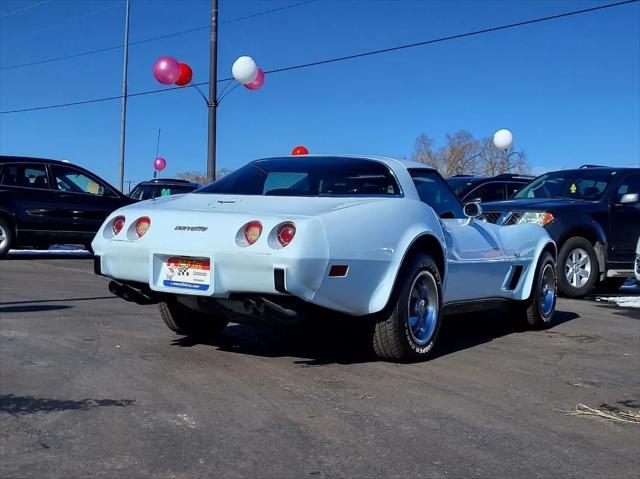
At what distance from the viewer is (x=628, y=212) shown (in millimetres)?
10125

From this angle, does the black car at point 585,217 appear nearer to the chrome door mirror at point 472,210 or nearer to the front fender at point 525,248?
the front fender at point 525,248

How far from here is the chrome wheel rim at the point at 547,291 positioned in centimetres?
686

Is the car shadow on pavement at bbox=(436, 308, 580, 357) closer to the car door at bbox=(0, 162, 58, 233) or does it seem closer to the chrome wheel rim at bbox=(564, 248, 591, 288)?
the chrome wheel rim at bbox=(564, 248, 591, 288)

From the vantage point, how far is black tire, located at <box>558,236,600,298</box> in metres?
9.48


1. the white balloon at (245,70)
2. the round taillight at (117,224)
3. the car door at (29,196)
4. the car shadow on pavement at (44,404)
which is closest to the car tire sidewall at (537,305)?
the round taillight at (117,224)

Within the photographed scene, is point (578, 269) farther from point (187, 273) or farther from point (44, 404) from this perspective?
point (44, 404)

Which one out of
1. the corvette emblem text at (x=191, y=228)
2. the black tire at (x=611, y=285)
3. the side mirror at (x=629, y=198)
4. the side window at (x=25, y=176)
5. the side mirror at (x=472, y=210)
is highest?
the side window at (x=25, y=176)

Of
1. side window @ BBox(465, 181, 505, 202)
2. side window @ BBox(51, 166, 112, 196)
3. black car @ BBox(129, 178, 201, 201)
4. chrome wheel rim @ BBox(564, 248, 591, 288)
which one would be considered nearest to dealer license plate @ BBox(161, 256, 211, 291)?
chrome wheel rim @ BBox(564, 248, 591, 288)

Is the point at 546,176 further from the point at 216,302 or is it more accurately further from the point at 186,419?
the point at 186,419

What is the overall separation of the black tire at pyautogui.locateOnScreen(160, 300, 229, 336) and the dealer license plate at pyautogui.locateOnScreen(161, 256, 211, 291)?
856mm

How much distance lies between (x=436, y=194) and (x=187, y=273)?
2.19 meters

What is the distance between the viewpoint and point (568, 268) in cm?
954

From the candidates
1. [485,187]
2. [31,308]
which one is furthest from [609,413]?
[485,187]

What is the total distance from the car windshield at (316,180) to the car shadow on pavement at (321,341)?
962 mm
